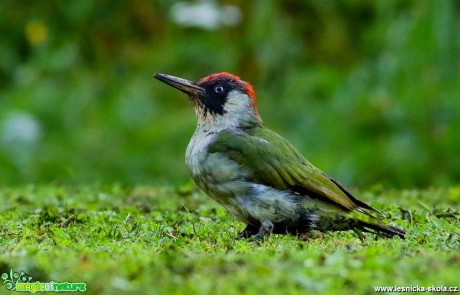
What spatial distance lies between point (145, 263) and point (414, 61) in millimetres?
7351

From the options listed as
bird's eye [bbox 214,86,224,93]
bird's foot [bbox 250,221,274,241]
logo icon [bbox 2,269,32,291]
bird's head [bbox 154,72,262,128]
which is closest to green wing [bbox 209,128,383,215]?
bird's foot [bbox 250,221,274,241]

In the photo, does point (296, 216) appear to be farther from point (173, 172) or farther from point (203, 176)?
point (173, 172)

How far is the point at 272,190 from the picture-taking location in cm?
643

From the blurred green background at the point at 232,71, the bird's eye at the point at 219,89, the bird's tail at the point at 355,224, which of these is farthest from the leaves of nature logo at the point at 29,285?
the blurred green background at the point at 232,71

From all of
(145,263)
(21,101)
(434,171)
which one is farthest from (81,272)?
(21,101)

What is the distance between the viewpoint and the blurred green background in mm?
11508

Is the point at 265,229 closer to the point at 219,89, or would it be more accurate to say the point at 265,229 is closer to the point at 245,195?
the point at 245,195

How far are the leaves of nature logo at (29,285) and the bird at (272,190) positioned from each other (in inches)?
70.4

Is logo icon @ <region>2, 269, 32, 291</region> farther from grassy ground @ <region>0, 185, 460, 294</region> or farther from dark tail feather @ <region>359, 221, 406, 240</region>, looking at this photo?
dark tail feather @ <region>359, 221, 406, 240</region>

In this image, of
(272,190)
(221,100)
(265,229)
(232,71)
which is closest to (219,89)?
(221,100)

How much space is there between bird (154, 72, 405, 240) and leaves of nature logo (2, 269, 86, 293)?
1788 millimetres

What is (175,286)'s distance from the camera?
4.47m

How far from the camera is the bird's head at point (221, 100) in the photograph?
7.12 meters

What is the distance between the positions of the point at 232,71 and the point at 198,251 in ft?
25.4
